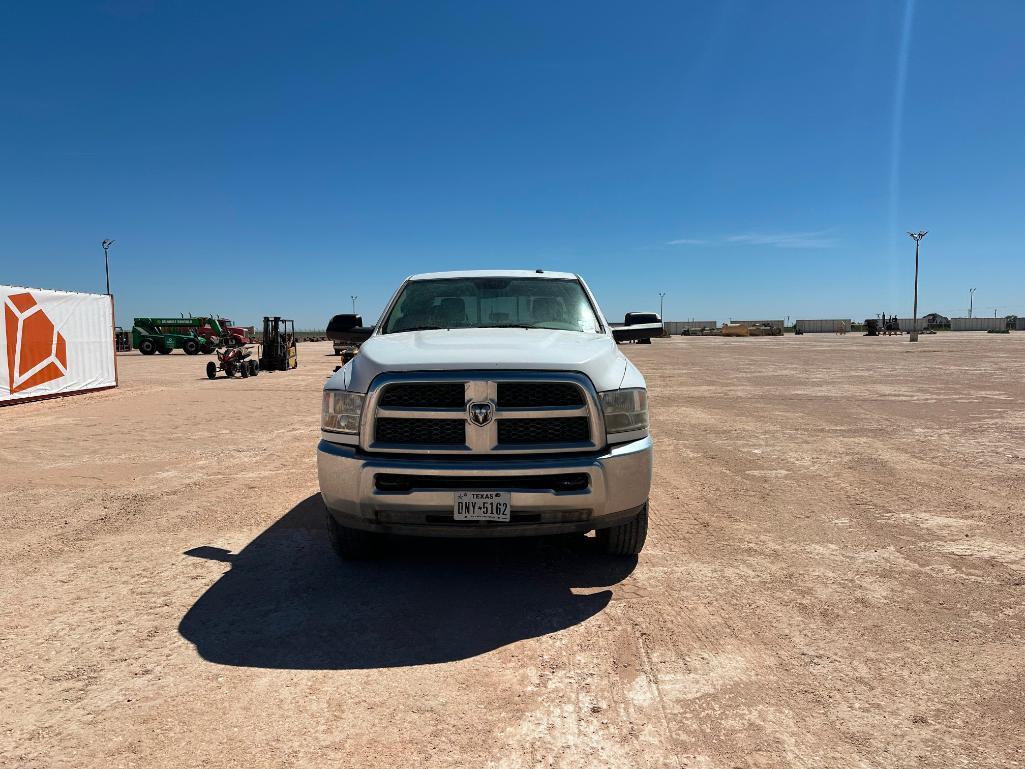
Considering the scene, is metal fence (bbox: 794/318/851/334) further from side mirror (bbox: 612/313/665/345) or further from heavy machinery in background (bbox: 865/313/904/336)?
side mirror (bbox: 612/313/665/345)

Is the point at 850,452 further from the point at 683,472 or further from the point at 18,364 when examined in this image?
the point at 18,364

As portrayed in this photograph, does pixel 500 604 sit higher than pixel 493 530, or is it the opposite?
pixel 493 530

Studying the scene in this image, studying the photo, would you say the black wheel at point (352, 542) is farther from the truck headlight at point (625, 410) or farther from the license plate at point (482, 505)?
the truck headlight at point (625, 410)

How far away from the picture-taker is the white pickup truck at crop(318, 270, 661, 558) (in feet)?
11.2

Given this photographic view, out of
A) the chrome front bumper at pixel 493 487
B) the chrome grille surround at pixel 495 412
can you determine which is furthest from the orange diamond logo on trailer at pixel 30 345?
the chrome grille surround at pixel 495 412

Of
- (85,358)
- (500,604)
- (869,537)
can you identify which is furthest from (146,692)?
(85,358)

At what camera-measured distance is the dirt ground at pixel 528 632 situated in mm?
2334

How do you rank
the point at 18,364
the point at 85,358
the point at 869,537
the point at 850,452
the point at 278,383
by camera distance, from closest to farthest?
the point at 869,537, the point at 850,452, the point at 18,364, the point at 85,358, the point at 278,383

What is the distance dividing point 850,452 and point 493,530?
5.86 m

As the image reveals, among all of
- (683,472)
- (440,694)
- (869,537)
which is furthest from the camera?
(683,472)

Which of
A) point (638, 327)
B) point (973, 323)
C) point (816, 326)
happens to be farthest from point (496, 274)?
point (973, 323)

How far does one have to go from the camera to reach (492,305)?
5.14 meters

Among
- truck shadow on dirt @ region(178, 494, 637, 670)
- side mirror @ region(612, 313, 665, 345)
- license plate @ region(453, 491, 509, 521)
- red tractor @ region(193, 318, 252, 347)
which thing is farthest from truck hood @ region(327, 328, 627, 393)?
red tractor @ region(193, 318, 252, 347)

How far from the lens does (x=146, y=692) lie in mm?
2672
